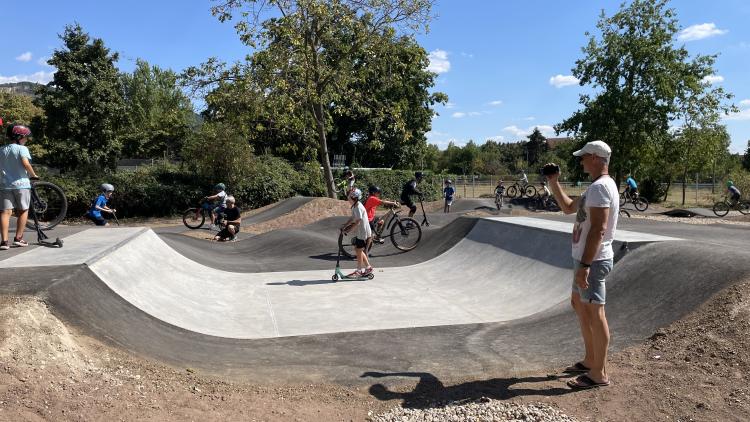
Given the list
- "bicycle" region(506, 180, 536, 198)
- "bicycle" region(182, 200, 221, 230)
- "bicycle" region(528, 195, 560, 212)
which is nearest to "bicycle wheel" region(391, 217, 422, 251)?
"bicycle" region(182, 200, 221, 230)

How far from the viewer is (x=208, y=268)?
9.80 meters

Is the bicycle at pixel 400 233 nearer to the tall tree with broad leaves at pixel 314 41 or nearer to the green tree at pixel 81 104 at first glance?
the tall tree with broad leaves at pixel 314 41

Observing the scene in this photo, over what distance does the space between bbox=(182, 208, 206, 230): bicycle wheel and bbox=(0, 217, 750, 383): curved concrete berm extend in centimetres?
783

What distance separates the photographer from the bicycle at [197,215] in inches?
668

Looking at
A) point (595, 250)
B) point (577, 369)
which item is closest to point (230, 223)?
point (577, 369)

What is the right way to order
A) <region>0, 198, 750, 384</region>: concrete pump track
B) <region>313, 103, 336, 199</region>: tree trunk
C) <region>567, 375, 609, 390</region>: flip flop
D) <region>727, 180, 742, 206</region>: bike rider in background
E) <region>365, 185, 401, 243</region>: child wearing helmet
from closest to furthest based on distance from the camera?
<region>567, 375, 609, 390</region>: flip flop → <region>0, 198, 750, 384</region>: concrete pump track → <region>365, 185, 401, 243</region>: child wearing helmet → <region>727, 180, 742, 206</region>: bike rider in background → <region>313, 103, 336, 199</region>: tree trunk

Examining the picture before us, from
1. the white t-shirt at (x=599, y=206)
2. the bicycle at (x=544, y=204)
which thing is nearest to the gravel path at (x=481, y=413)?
the white t-shirt at (x=599, y=206)

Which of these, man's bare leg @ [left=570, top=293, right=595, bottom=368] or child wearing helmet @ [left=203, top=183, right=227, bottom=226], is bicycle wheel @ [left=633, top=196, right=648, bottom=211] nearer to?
child wearing helmet @ [left=203, top=183, right=227, bottom=226]

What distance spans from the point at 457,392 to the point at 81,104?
119ft

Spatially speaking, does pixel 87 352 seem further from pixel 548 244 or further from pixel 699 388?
pixel 548 244

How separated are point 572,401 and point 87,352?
397cm

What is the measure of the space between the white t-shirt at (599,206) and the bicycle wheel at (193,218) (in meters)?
15.3

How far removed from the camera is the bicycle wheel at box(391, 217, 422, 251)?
12.5 m

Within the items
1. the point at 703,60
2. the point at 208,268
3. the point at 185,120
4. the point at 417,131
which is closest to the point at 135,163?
the point at 185,120
